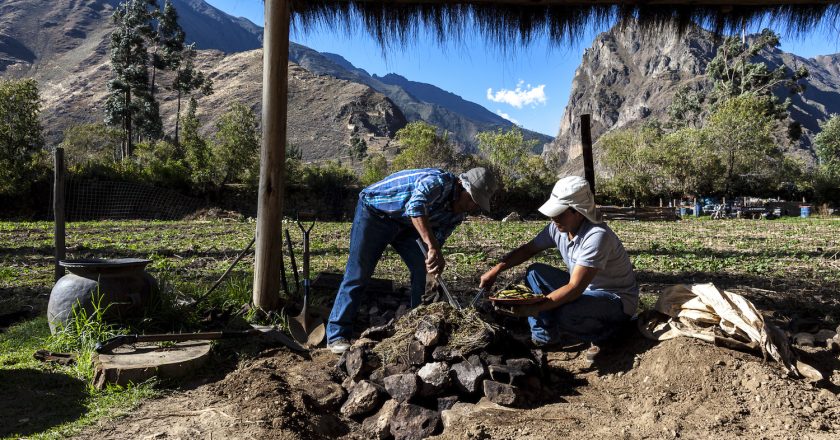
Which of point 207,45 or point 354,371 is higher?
point 207,45

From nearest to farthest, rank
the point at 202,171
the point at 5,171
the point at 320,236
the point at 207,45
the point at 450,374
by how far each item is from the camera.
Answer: the point at 450,374, the point at 320,236, the point at 5,171, the point at 202,171, the point at 207,45

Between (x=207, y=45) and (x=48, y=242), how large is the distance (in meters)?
209

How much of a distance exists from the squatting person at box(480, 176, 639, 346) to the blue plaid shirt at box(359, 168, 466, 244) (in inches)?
21.4

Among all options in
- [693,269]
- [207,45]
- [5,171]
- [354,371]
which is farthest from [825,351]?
[207,45]

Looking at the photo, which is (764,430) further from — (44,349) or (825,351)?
(44,349)

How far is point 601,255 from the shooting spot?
11.0 ft

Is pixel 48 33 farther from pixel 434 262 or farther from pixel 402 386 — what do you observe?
pixel 402 386

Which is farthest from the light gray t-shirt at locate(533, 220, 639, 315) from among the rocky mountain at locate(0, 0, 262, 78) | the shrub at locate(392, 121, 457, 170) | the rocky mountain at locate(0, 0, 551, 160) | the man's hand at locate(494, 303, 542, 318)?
the rocky mountain at locate(0, 0, 262, 78)

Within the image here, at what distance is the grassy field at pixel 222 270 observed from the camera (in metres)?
3.45

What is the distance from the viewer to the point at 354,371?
132 inches

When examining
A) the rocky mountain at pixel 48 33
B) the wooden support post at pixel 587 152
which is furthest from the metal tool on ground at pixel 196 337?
the rocky mountain at pixel 48 33

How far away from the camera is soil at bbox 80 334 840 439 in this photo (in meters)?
2.63

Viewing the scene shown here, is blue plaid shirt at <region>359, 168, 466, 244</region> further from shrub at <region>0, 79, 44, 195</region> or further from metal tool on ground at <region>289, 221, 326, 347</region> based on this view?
shrub at <region>0, 79, 44, 195</region>

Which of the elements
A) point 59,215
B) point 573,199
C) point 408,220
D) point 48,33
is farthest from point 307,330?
point 48,33
